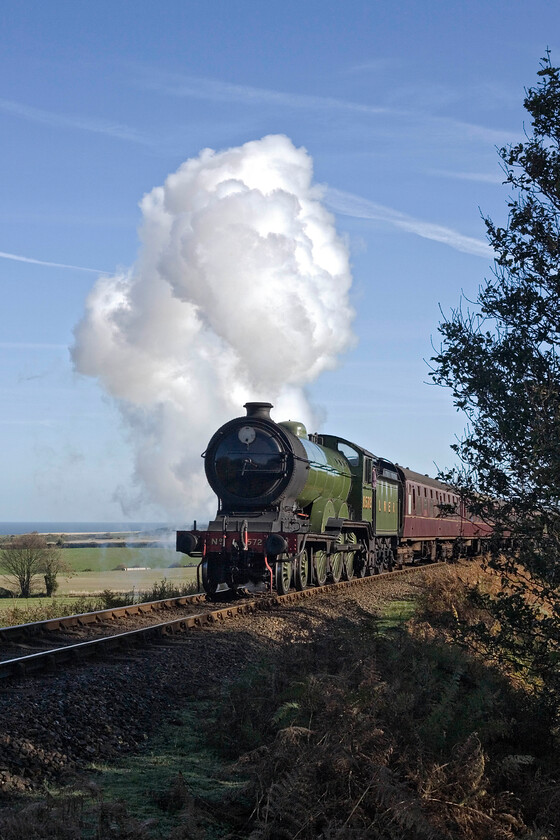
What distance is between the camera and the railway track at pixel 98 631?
32.4ft

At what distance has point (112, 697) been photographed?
8.21 meters

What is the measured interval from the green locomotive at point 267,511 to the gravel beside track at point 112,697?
9.90ft

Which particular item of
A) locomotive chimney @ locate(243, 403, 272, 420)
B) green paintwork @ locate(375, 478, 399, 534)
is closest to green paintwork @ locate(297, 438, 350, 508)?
locomotive chimney @ locate(243, 403, 272, 420)

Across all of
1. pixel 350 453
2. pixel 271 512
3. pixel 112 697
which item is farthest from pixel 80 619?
pixel 350 453

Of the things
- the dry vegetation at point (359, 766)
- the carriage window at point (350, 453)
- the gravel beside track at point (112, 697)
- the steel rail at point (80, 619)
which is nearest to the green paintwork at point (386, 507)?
the carriage window at point (350, 453)

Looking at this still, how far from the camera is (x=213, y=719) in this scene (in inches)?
305

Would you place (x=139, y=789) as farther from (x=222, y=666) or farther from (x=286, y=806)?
(x=222, y=666)

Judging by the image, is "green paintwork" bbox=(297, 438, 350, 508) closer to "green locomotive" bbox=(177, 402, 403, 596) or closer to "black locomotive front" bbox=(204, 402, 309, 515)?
"green locomotive" bbox=(177, 402, 403, 596)

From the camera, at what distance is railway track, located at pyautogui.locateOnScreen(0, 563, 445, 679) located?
988cm

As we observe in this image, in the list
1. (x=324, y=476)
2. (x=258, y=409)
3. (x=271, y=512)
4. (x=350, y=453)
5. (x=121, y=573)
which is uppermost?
(x=258, y=409)

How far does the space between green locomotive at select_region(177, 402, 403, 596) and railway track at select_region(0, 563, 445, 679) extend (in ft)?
2.48

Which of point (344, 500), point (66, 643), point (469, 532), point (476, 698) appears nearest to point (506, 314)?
point (476, 698)

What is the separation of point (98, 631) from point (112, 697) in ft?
14.2

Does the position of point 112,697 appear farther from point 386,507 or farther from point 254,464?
point 386,507
